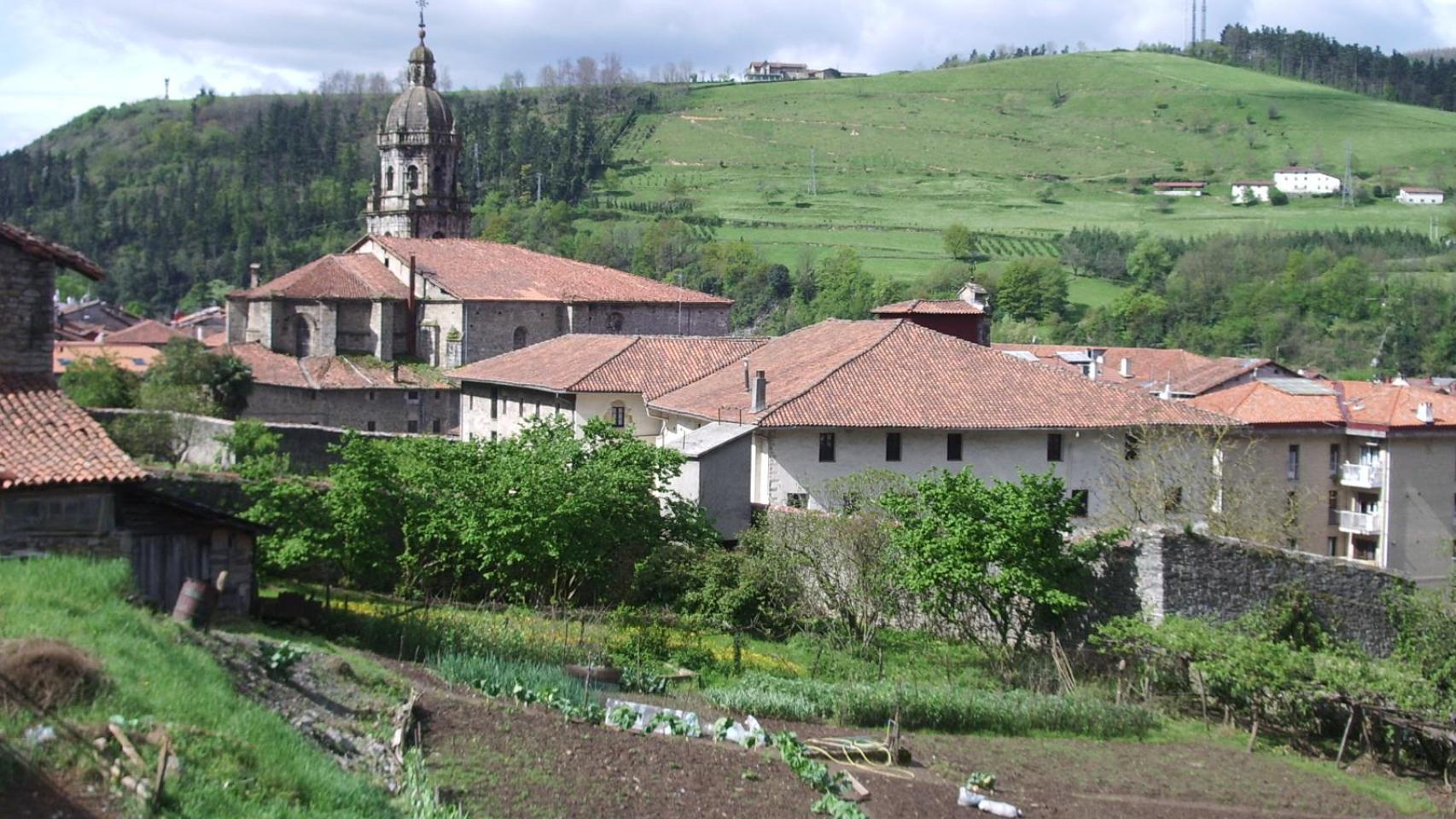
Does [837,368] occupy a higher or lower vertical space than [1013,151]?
Result: lower

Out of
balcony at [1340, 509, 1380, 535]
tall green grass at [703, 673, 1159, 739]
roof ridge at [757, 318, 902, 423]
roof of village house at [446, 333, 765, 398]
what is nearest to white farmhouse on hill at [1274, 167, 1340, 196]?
balcony at [1340, 509, 1380, 535]

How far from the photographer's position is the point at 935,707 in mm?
19016

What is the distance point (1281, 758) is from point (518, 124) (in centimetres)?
13539

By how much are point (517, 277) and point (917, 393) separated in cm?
2959

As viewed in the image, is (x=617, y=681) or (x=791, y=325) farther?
(x=791, y=325)

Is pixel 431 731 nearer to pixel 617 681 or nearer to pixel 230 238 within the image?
pixel 617 681

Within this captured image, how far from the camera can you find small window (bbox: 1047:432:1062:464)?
32.3 meters

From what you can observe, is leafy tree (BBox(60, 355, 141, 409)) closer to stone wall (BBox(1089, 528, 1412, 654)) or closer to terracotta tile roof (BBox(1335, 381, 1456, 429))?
stone wall (BBox(1089, 528, 1412, 654))

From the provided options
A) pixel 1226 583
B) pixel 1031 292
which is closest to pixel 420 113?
pixel 1031 292

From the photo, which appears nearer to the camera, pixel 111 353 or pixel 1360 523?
pixel 1360 523

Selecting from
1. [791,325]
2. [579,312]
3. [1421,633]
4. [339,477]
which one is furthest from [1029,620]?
[791,325]

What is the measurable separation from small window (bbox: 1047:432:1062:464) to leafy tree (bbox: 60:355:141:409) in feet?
78.5

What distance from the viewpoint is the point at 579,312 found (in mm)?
57188

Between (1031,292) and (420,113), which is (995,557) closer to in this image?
(420,113)
